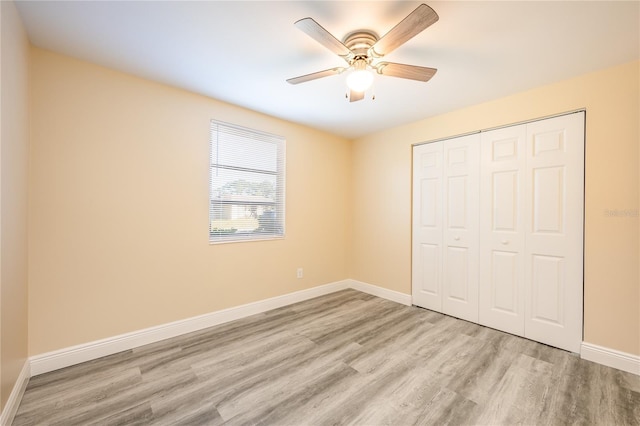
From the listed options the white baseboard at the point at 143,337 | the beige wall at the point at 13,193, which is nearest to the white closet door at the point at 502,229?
the white baseboard at the point at 143,337

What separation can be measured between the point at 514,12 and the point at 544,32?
0.36m

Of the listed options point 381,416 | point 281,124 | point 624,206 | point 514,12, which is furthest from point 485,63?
point 381,416

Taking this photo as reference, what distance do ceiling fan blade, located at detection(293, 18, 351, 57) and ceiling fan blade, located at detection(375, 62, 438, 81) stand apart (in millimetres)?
285

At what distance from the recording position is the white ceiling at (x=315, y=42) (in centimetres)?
161

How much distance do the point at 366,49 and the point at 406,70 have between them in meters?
0.32

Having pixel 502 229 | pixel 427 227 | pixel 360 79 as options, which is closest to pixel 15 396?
pixel 360 79

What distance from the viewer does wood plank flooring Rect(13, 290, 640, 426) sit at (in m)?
1.62

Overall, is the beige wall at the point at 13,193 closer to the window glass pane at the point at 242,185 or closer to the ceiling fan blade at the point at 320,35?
the window glass pane at the point at 242,185

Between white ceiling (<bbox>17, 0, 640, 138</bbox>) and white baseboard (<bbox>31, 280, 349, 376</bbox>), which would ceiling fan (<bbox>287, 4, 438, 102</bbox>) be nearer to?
white ceiling (<bbox>17, 0, 640, 138</bbox>)

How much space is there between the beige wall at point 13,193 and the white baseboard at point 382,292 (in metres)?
3.62


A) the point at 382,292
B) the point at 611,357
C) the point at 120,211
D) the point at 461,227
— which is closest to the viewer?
the point at 611,357

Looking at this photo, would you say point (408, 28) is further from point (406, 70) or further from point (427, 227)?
point (427, 227)

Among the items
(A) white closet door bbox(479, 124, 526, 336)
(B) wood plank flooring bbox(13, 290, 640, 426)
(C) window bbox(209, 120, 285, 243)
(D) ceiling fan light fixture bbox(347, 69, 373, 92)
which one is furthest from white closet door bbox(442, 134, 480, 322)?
(C) window bbox(209, 120, 285, 243)

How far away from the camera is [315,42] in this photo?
75.4 inches
